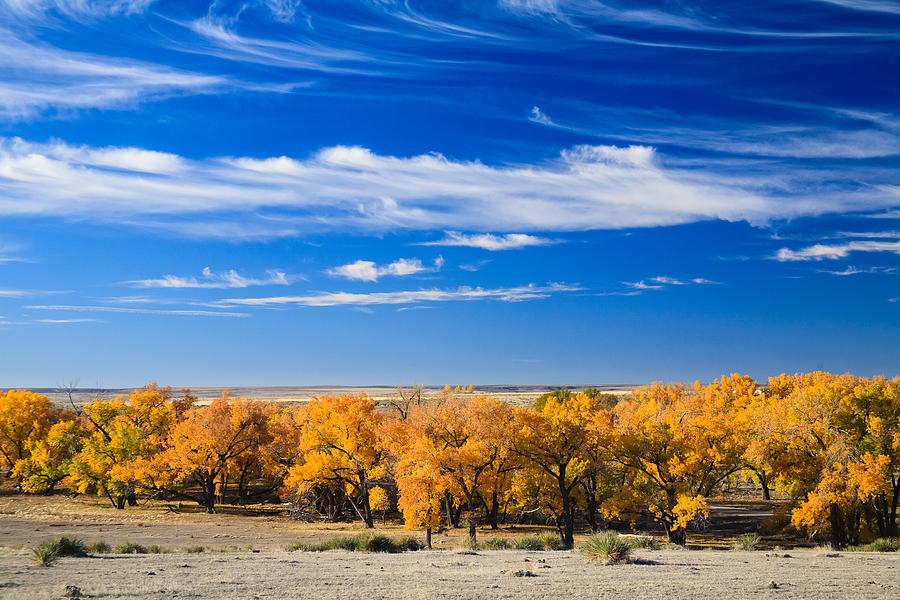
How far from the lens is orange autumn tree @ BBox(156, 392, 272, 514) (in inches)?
2355

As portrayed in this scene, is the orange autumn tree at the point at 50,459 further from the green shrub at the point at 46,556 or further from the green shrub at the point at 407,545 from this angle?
the green shrub at the point at 46,556

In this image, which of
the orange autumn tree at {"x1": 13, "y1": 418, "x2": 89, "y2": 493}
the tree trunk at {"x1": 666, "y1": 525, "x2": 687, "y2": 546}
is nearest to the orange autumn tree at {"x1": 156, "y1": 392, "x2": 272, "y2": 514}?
the orange autumn tree at {"x1": 13, "y1": 418, "x2": 89, "y2": 493}

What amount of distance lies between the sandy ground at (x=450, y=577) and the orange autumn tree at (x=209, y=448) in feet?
125

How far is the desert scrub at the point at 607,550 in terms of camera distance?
20.0 meters

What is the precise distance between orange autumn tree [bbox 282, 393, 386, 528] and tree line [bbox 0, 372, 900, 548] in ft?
0.44

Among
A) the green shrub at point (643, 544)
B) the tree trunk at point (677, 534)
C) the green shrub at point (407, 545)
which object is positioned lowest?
the tree trunk at point (677, 534)

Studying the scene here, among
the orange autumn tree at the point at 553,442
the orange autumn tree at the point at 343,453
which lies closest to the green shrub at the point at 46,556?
the orange autumn tree at the point at 553,442

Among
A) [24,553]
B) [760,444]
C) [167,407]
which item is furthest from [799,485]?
[167,407]

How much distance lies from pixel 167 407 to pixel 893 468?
65.9m

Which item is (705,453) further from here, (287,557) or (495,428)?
Answer: (287,557)

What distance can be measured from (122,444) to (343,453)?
2403cm

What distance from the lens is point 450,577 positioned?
1711cm

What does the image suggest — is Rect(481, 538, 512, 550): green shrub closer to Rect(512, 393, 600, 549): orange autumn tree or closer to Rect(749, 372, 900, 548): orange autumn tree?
Rect(512, 393, 600, 549): orange autumn tree

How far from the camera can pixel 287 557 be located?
2314 cm
